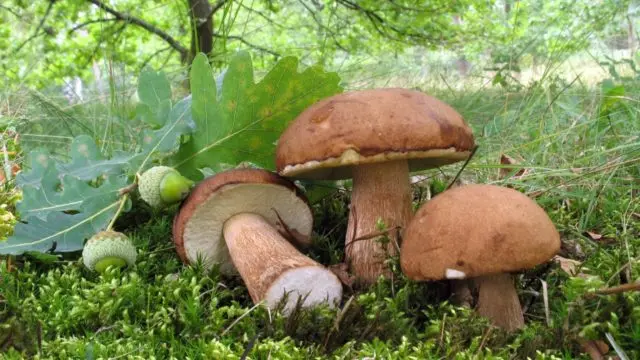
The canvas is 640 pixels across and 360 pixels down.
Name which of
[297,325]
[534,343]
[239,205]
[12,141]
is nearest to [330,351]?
[297,325]

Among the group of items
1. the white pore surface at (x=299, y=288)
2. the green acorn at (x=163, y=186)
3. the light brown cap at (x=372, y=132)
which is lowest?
the white pore surface at (x=299, y=288)

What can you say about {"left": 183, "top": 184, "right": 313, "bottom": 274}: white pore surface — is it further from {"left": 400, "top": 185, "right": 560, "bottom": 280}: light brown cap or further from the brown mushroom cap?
{"left": 400, "top": 185, "right": 560, "bottom": 280}: light brown cap

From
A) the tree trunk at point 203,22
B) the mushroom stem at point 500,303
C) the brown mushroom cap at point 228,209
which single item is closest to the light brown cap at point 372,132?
the brown mushroom cap at point 228,209

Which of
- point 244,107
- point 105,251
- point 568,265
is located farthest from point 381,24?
point 105,251

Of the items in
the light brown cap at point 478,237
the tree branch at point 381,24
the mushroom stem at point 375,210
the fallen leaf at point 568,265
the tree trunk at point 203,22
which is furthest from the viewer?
the tree trunk at point 203,22

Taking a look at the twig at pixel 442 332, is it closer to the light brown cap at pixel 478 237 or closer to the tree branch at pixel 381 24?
the light brown cap at pixel 478 237

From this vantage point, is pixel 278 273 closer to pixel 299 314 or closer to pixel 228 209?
pixel 299 314
